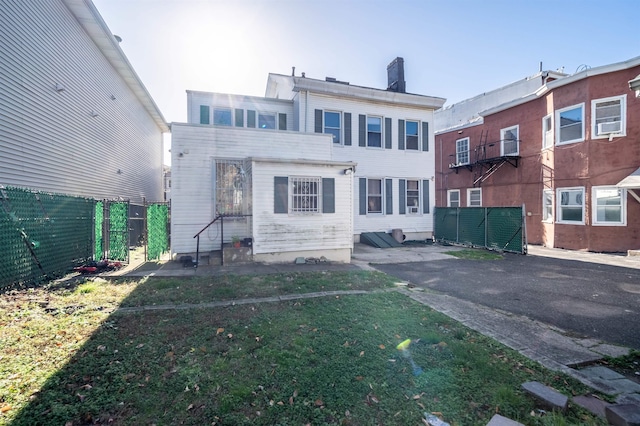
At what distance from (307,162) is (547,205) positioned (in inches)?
510

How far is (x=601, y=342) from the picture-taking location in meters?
4.29

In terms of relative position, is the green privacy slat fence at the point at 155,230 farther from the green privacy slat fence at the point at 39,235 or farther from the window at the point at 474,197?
the window at the point at 474,197

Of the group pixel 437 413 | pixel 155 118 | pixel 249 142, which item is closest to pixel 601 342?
pixel 437 413

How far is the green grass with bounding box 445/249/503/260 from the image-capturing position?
11639 millimetres

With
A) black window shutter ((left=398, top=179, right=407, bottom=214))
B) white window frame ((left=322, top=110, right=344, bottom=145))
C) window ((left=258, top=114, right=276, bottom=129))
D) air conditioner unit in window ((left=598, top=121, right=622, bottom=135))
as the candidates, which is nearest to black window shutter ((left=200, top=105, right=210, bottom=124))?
window ((left=258, top=114, right=276, bottom=129))

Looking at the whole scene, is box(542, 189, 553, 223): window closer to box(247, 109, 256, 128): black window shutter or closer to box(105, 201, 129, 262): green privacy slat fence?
box(247, 109, 256, 128): black window shutter

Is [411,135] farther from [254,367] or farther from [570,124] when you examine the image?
[254,367]

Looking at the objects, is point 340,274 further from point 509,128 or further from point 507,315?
point 509,128

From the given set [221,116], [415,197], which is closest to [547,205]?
[415,197]

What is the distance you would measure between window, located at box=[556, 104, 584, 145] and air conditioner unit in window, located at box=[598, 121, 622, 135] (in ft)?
2.06

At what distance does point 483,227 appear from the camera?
1377 cm

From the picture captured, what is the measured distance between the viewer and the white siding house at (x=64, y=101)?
7.66 m

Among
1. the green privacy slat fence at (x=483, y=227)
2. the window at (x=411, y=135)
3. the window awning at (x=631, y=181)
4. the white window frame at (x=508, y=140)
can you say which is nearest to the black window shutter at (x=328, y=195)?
the window at (x=411, y=135)

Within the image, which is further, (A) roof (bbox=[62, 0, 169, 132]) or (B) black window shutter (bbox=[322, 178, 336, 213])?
(B) black window shutter (bbox=[322, 178, 336, 213])
